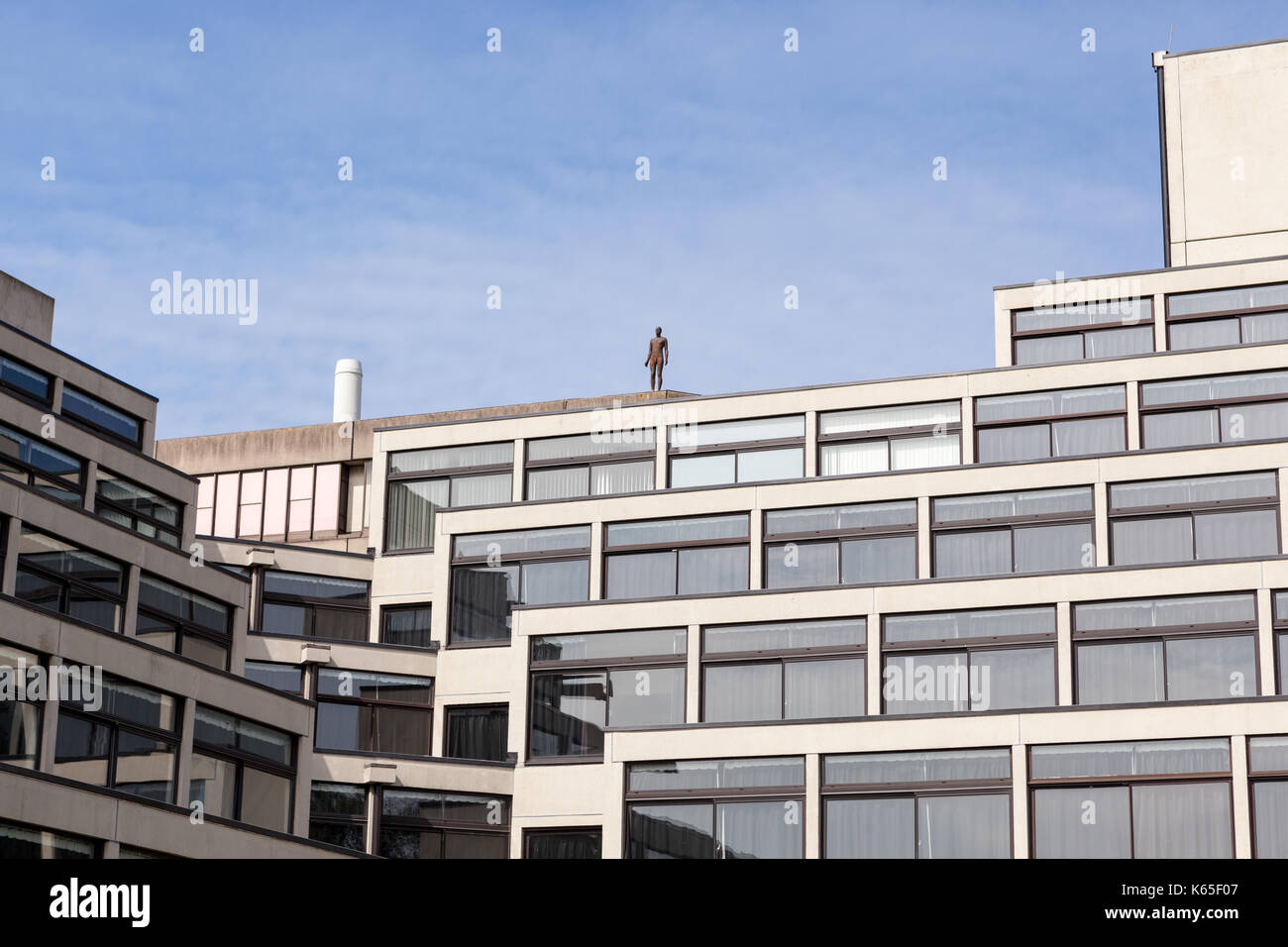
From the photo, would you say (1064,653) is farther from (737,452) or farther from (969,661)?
(737,452)

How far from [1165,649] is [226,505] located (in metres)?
33.0

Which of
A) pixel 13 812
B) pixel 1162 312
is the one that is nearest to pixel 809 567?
pixel 1162 312

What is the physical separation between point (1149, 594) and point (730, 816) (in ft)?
29.4

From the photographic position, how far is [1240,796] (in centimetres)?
3334

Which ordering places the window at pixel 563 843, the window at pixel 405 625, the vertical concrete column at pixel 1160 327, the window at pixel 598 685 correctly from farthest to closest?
the vertical concrete column at pixel 1160 327
the window at pixel 405 625
the window at pixel 598 685
the window at pixel 563 843

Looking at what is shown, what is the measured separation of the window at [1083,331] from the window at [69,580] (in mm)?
22917

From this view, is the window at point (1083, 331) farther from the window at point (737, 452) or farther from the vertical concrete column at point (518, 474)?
the vertical concrete column at point (518, 474)

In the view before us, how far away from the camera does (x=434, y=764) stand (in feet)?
139

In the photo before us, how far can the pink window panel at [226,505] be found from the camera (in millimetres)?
59531

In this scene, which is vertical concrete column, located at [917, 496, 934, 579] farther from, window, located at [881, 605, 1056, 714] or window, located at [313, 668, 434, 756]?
window, located at [313, 668, 434, 756]

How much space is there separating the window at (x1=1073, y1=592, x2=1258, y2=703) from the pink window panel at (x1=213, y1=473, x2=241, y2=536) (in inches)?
1205

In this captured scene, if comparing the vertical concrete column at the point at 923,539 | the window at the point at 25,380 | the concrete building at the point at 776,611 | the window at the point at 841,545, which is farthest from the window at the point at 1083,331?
the window at the point at 25,380

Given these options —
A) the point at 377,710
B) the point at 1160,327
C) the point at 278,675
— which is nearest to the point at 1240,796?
the point at 1160,327
